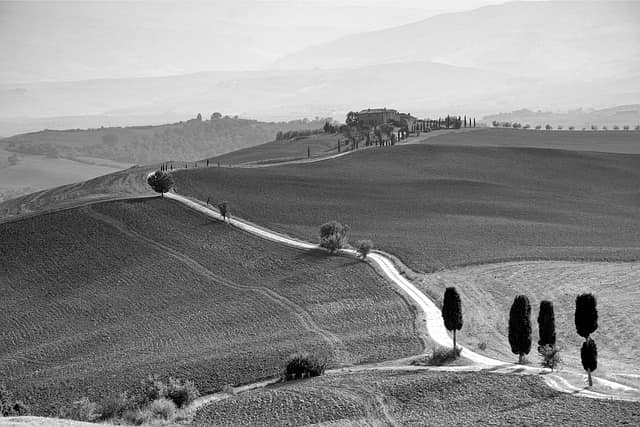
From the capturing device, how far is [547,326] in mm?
45531

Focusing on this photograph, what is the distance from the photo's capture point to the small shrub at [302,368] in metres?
45.5

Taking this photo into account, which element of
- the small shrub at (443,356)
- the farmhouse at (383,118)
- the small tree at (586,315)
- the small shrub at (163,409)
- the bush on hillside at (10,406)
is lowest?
the bush on hillside at (10,406)

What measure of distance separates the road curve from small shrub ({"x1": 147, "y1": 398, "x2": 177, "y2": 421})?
456 inches

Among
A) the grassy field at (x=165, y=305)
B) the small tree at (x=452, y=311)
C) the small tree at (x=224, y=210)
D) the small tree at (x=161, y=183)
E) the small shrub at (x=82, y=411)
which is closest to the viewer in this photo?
the small shrub at (x=82, y=411)

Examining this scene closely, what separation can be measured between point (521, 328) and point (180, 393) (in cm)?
1775

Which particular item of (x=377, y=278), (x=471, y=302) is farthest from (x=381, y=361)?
(x=377, y=278)

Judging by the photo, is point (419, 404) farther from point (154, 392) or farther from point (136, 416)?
point (154, 392)

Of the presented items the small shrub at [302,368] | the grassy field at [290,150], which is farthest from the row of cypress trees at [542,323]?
the grassy field at [290,150]

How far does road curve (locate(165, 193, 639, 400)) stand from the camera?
39.6 metres

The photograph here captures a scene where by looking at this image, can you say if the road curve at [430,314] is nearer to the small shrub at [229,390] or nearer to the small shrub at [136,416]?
the small shrub at [229,390]

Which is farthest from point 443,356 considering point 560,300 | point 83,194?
point 83,194

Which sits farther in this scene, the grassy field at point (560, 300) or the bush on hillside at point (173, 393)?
the grassy field at point (560, 300)

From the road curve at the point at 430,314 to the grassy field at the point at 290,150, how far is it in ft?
131

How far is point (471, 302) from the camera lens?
5997cm
